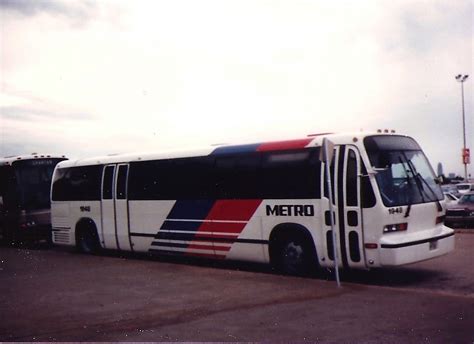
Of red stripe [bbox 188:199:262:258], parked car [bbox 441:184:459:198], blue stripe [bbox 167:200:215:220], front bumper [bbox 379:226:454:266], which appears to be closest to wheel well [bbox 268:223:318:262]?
red stripe [bbox 188:199:262:258]

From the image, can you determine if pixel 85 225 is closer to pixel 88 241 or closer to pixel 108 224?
pixel 88 241

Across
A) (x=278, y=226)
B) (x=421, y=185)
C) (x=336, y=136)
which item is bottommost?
(x=278, y=226)

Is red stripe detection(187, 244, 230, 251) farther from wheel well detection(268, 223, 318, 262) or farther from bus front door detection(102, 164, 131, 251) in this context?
bus front door detection(102, 164, 131, 251)

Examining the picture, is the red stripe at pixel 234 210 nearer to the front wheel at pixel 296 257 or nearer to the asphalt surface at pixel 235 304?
the front wheel at pixel 296 257

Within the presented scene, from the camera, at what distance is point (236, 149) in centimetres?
1170

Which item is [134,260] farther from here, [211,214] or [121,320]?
[121,320]

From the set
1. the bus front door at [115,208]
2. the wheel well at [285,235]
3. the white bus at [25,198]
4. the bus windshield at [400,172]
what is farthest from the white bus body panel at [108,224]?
the bus windshield at [400,172]

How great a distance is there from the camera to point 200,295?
8.84m

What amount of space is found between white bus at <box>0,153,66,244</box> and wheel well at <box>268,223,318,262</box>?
32.7ft

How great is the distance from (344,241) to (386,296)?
1.58 meters

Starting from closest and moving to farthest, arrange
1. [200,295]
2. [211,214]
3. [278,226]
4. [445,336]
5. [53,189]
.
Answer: [445,336] → [200,295] → [278,226] → [211,214] → [53,189]

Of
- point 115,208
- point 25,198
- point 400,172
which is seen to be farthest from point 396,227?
point 25,198

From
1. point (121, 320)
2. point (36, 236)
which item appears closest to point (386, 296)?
point (121, 320)

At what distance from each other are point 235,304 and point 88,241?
8566 mm
